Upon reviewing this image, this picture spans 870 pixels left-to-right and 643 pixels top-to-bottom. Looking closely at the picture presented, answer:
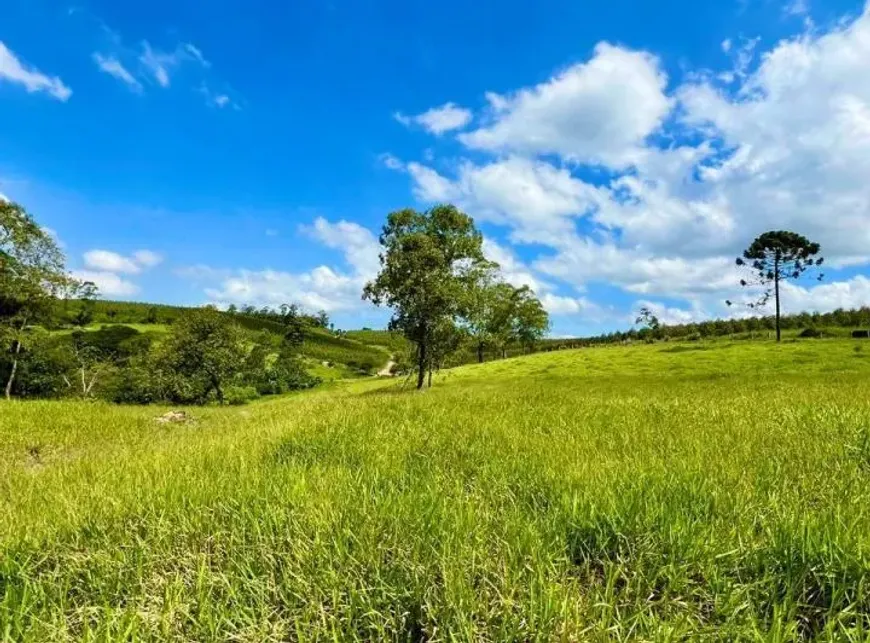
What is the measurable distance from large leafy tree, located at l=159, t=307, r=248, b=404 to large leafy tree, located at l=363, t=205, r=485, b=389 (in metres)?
27.9

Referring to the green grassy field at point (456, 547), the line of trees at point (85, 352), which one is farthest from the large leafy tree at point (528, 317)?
the green grassy field at point (456, 547)

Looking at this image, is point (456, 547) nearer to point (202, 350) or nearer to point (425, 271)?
point (425, 271)

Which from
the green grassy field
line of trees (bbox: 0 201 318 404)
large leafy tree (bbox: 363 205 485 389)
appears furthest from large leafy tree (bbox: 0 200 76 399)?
the green grassy field

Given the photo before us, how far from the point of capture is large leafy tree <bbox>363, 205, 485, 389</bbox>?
115ft

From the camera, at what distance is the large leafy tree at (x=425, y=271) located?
35.1m

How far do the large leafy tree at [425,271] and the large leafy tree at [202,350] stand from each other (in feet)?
91.6

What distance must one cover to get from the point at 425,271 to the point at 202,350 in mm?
32425

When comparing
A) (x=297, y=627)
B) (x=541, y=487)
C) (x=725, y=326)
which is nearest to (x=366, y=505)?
(x=297, y=627)

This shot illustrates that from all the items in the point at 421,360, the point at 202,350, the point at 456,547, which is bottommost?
the point at 456,547

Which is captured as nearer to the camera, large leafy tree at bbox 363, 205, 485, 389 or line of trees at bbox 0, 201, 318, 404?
large leafy tree at bbox 363, 205, 485, 389

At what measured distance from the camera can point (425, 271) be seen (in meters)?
35.3

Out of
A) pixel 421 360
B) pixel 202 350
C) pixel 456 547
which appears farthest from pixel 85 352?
pixel 456 547

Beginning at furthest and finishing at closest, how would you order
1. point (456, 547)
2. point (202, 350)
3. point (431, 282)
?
point (202, 350)
point (431, 282)
point (456, 547)

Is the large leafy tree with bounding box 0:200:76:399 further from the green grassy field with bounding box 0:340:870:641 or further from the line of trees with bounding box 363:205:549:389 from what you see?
the green grassy field with bounding box 0:340:870:641
